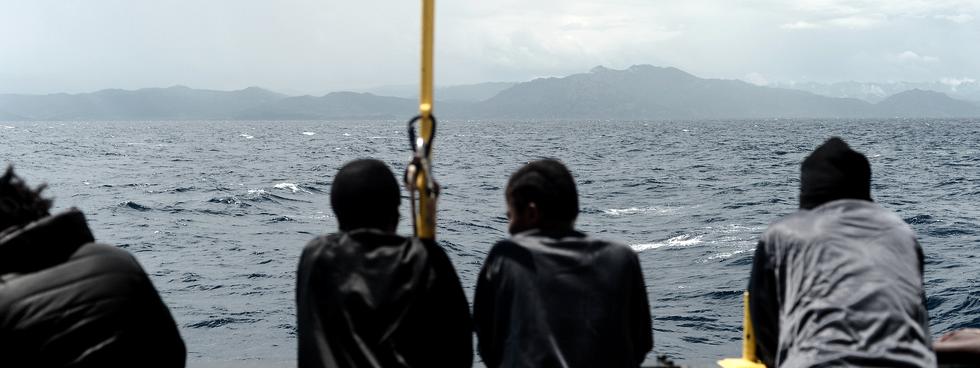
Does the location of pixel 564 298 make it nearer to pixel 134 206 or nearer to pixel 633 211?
pixel 633 211

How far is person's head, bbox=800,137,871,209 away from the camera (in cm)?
398

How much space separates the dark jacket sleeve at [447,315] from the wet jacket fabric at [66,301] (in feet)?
3.53

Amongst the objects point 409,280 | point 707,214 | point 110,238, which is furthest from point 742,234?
point 409,280

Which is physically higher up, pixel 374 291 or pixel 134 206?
pixel 374 291

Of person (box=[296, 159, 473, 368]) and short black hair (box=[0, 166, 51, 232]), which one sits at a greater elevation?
short black hair (box=[0, 166, 51, 232])

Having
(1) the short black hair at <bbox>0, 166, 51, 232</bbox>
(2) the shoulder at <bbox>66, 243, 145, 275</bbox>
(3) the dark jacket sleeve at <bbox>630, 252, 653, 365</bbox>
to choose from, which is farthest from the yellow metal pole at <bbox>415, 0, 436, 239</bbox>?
(1) the short black hair at <bbox>0, 166, 51, 232</bbox>

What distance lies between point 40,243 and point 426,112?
4.88 ft

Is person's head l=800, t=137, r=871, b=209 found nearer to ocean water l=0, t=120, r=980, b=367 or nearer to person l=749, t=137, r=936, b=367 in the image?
person l=749, t=137, r=936, b=367

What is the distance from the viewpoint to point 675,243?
23.3 m

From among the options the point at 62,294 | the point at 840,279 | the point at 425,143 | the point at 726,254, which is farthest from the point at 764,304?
the point at 726,254

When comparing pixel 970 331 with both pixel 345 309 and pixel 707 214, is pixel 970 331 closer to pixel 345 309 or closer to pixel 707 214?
pixel 345 309

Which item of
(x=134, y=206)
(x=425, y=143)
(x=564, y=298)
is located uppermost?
(x=425, y=143)

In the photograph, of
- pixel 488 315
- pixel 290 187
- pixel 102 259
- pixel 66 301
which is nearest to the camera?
pixel 66 301

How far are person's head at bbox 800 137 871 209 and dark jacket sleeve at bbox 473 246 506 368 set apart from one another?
131 centimetres
